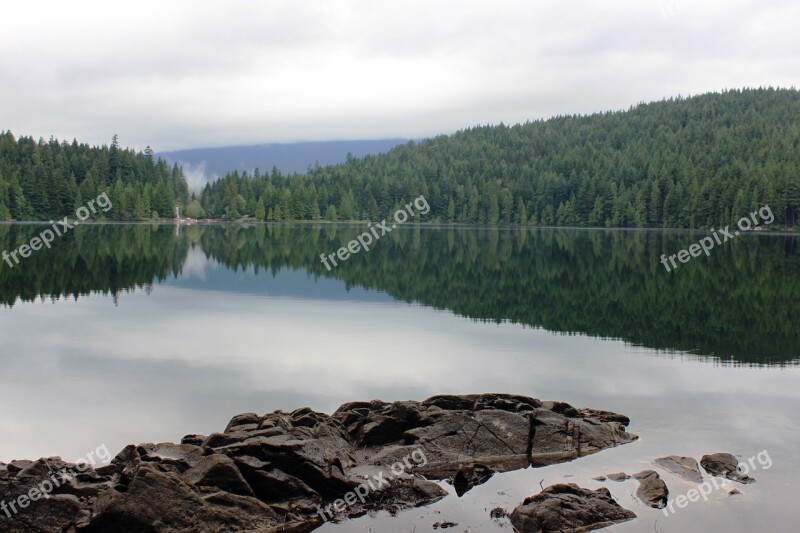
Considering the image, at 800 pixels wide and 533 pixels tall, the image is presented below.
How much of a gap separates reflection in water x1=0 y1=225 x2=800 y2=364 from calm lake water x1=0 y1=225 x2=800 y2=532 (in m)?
0.28

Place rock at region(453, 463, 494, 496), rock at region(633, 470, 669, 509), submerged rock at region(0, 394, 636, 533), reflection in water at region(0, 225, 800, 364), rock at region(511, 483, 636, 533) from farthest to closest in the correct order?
reflection in water at region(0, 225, 800, 364), rock at region(453, 463, 494, 496), rock at region(633, 470, 669, 509), rock at region(511, 483, 636, 533), submerged rock at region(0, 394, 636, 533)

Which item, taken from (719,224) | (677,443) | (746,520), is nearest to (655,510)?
(746,520)

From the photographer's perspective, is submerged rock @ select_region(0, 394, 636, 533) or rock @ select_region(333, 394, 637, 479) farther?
rock @ select_region(333, 394, 637, 479)

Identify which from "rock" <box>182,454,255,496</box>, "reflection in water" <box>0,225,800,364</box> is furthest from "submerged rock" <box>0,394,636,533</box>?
"reflection in water" <box>0,225,800,364</box>

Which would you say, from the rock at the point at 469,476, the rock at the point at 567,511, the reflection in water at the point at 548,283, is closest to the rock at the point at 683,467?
the rock at the point at 567,511

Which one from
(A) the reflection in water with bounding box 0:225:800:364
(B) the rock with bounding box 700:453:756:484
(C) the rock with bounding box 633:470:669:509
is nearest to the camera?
(C) the rock with bounding box 633:470:669:509

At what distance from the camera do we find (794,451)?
1803cm

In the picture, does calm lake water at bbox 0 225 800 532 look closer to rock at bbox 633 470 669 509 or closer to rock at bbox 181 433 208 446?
rock at bbox 633 470 669 509

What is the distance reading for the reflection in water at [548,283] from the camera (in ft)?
114

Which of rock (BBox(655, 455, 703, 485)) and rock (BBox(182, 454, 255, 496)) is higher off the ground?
rock (BBox(182, 454, 255, 496))

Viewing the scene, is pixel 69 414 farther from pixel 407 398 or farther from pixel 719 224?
pixel 719 224

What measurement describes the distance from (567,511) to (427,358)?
13.6 m

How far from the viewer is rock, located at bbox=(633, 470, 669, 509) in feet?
49.8

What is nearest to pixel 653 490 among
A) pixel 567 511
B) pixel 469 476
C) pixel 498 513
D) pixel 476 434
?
pixel 567 511
